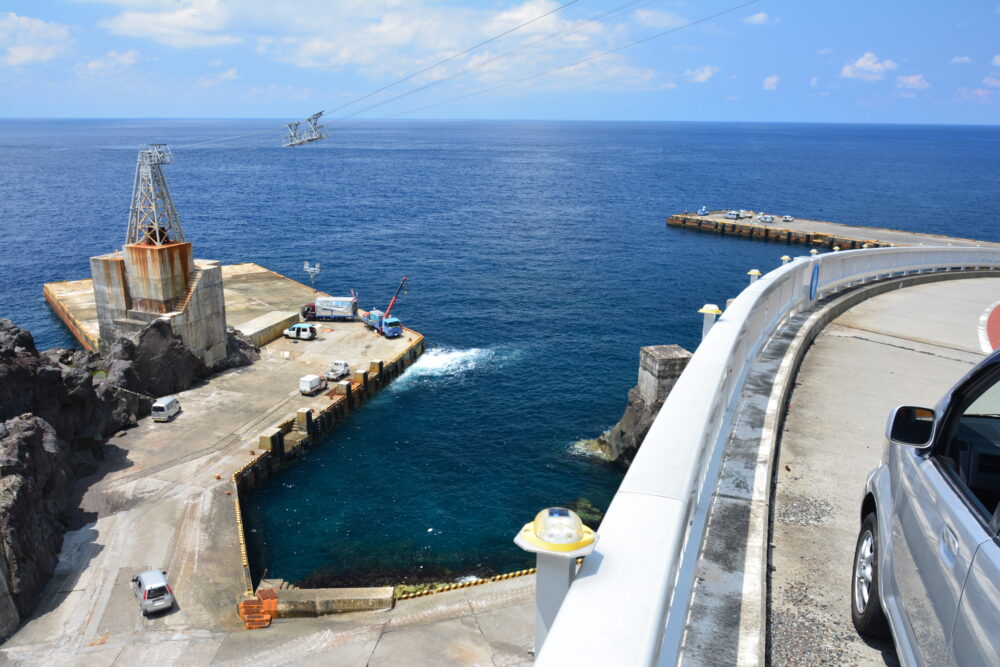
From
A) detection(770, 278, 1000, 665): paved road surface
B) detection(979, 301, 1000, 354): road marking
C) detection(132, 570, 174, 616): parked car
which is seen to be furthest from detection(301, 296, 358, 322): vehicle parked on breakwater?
detection(979, 301, 1000, 354): road marking

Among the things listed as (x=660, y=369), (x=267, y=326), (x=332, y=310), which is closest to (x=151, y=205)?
(x=267, y=326)

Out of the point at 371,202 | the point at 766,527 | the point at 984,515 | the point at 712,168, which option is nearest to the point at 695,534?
the point at 766,527

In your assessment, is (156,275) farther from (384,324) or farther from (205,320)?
(384,324)

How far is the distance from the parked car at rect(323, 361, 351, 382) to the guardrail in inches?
1435

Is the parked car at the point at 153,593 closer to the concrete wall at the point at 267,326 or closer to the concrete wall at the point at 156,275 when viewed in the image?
the concrete wall at the point at 156,275

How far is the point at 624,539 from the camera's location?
3381 millimetres

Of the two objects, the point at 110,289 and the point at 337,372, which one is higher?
the point at 110,289

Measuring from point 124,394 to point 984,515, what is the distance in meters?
39.4

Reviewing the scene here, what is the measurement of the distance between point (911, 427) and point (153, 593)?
2313 cm

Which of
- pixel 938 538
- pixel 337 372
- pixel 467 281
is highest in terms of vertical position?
pixel 938 538

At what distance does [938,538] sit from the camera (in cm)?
382

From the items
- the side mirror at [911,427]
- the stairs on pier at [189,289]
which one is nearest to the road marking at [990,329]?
the side mirror at [911,427]

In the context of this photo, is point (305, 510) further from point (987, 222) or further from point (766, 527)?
point (987, 222)

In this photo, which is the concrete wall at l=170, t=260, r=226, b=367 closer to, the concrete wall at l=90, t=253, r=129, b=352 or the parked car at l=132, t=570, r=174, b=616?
the concrete wall at l=90, t=253, r=129, b=352
